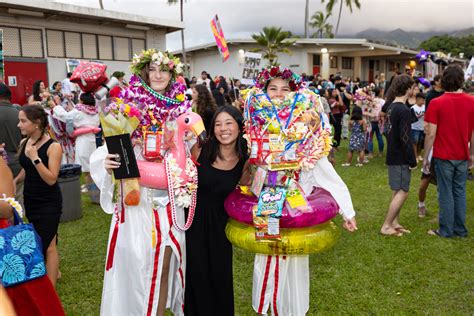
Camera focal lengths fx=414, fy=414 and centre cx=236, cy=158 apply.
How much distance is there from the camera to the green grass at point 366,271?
3732 mm

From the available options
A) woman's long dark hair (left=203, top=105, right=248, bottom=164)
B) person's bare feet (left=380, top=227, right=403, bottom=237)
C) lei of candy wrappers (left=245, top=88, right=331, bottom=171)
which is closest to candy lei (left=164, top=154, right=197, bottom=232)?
woman's long dark hair (left=203, top=105, right=248, bottom=164)

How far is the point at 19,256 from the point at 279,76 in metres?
2.06

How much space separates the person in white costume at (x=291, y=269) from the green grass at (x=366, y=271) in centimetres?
70

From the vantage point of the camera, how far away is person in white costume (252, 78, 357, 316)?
9.70 ft

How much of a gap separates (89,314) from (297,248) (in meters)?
2.06

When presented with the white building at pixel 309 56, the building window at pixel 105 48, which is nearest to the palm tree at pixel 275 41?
the white building at pixel 309 56

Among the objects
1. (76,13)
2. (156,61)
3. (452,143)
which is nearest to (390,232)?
(452,143)

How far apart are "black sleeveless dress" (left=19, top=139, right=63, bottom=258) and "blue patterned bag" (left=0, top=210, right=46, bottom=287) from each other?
1.10 m

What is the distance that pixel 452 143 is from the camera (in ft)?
16.2

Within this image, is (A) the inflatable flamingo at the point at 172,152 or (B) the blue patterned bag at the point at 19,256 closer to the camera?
(B) the blue patterned bag at the point at 19,256

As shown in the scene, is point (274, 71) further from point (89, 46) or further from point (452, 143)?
point (89, 46)

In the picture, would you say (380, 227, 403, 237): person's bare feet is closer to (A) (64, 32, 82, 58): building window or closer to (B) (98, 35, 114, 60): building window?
(A) (64, 32, 82, 58): building window

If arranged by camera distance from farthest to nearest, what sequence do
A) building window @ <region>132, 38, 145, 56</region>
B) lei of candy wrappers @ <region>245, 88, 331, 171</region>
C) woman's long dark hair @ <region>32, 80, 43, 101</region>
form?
building window @ <region>132, 38, 145, 56</region> → woman's long dark hair @ <region>32, 80, 43, 101</region> → lei of candy wrappers @ <region>245, 88, 331, 171</region>

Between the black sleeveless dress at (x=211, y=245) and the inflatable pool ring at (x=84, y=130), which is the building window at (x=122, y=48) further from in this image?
the black sleeveless dress at (x=211, y=245)
